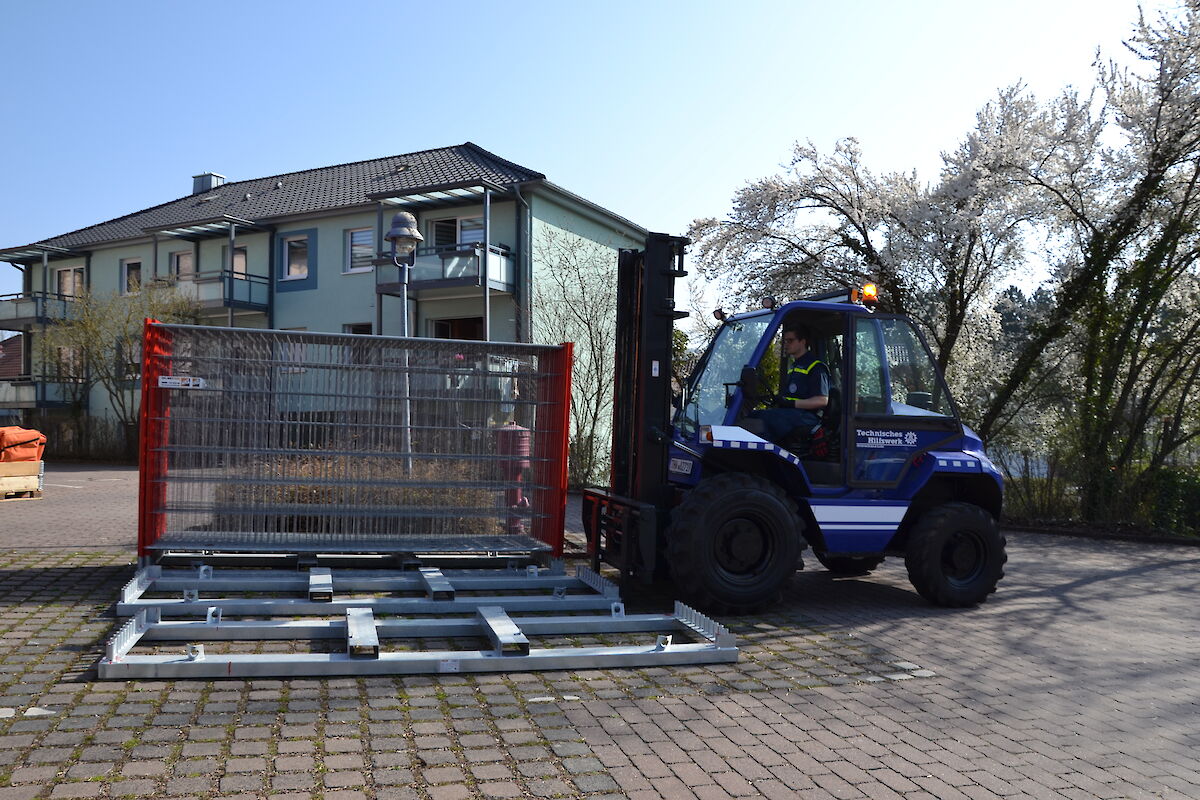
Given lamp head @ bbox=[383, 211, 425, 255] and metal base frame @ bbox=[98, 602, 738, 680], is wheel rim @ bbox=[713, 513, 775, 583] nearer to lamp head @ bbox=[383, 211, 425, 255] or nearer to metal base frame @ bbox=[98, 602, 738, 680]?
metal base frame @ bbox=[98, 602, 738, 680]

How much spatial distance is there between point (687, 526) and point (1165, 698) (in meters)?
3.10

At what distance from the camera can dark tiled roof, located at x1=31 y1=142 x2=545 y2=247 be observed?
28188 mm

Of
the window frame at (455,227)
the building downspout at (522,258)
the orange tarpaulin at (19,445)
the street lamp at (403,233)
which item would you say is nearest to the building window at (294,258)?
the window frame at (455,227)

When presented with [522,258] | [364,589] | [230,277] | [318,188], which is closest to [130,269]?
[230,277]

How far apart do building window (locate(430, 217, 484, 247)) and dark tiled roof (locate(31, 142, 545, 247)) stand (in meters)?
1.28

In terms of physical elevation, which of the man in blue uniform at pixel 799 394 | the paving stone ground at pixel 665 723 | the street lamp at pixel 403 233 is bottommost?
the paving stone ground at pixel 665 723

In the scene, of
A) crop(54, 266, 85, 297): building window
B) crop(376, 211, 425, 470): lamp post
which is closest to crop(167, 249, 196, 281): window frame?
crop(54, 266, 85, 297): building window

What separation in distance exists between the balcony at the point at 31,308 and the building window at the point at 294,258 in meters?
9.68

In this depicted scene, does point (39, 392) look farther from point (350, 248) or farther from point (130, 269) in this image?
point (350, 248)

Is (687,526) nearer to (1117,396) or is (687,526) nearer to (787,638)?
(787,638)

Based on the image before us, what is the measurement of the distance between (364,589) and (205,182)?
37096 millimetres

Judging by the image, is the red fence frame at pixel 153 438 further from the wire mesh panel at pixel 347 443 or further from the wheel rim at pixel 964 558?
the wheel rim at pixel 964 558

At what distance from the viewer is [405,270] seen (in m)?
12.3

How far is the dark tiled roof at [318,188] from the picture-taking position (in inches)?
1110
